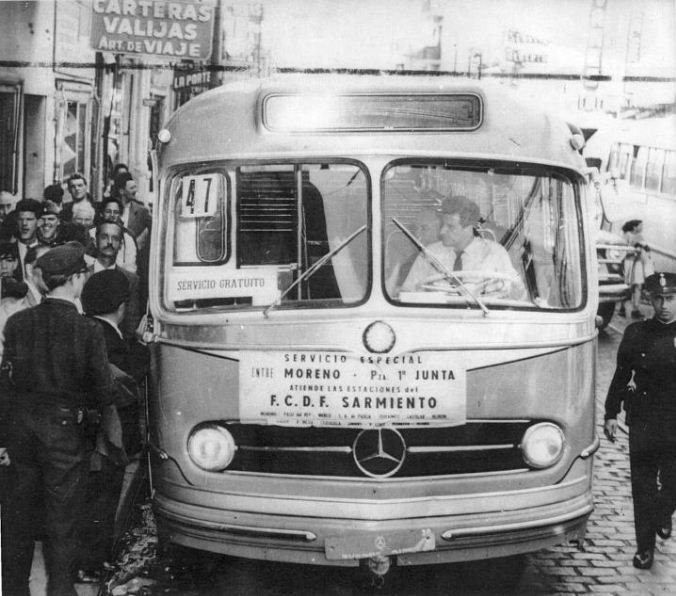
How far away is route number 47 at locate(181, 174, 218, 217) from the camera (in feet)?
11.9

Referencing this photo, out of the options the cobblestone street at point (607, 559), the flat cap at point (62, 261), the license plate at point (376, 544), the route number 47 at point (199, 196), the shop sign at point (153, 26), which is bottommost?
the cobblestone street at point (607, 559)

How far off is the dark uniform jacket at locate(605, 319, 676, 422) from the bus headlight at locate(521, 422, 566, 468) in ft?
3.05

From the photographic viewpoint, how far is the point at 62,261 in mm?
3408

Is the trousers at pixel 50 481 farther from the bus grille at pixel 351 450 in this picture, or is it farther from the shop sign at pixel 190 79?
the shop sign at pixel 190 79

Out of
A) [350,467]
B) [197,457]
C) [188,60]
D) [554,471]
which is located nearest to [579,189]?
[554,471]

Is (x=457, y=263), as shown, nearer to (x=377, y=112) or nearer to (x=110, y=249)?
(x=377, y=112)

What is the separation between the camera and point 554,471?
3.40m

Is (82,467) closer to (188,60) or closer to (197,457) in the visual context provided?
(197,457)

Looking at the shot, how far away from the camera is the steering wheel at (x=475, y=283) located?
3.40m

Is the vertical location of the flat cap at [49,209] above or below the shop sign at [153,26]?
below

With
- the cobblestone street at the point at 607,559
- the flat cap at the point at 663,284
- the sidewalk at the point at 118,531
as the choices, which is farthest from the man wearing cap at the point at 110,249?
the flat cap at the point at 663,284

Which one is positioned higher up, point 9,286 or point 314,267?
point 314,267

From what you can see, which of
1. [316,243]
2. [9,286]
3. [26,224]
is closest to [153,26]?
[26,224]

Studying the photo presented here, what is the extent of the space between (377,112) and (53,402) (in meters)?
1.90
